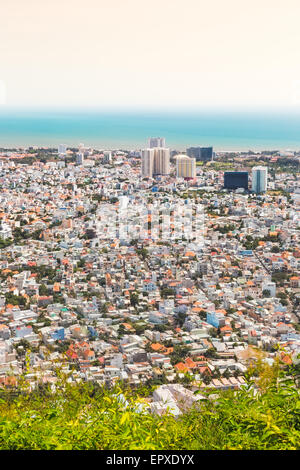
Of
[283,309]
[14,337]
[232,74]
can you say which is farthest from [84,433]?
[232,74]

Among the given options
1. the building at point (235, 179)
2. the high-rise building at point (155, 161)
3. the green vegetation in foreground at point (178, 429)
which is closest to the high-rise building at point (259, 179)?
the building at point (235, 179)

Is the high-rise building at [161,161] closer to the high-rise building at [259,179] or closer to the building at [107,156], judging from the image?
the building at [107,156]

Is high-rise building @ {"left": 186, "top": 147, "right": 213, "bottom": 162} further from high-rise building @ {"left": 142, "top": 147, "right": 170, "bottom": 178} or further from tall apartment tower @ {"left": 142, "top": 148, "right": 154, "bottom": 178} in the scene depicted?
tall apartment tower @ {"left": 142, "top": 148, "right": 154, "bottom": 178}

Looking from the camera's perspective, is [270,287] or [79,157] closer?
[270,287]

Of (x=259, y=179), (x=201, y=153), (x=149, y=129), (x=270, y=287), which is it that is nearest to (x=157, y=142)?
(x=149, y=129)

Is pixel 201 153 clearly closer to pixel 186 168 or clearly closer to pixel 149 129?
pixel 186 168
